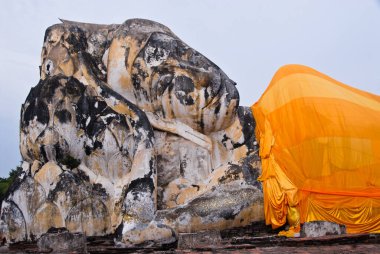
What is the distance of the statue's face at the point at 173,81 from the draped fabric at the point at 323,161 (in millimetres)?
909

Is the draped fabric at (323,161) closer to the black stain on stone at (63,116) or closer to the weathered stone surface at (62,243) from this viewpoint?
the weathered stone surface at (62,243)

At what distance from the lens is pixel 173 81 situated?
9.45 metres

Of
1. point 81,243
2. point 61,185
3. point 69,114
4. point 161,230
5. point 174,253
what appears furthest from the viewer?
point 69,114

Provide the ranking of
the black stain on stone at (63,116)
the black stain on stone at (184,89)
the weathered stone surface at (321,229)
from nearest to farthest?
the weathered stone surface at (321,229) → the black stain on stone at (184,89) → the black stain on stone at (63,116)

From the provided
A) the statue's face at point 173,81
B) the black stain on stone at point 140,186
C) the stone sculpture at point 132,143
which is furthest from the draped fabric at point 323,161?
the black stain on stone at point 140,186

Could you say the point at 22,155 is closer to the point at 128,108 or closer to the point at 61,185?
the point at 61,185

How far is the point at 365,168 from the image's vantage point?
8.45 metres

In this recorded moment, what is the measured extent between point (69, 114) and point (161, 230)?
251cm

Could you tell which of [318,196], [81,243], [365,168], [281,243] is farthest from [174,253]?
[365,168]

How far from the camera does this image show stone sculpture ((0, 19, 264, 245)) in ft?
28.5

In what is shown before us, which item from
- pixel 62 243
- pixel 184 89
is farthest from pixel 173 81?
pixel 62 243

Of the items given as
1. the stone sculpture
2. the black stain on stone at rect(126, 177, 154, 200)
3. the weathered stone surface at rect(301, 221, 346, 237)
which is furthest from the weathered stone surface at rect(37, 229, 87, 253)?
the weathered stone surface at rect(301, 221, 346, 237)

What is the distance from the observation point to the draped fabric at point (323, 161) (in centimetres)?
836

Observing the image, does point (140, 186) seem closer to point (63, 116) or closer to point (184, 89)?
point (184, 89)
